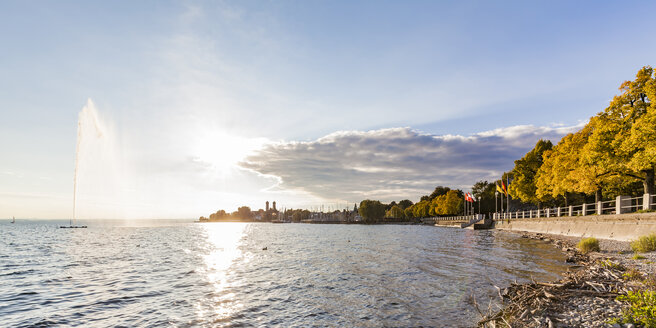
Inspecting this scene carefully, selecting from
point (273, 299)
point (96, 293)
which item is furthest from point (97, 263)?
point (273, 299)

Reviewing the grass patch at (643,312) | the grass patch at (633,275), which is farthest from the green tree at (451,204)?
the grass patch at (643,312)

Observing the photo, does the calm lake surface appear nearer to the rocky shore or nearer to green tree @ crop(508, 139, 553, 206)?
the rocky shore

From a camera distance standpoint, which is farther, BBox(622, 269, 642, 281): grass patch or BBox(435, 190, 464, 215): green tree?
BBox(435, 190, 464, 215): green tree

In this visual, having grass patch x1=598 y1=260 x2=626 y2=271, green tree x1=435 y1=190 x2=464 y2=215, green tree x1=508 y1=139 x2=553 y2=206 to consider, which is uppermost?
green tree x1=508 y1=139 x2=553 y2=206

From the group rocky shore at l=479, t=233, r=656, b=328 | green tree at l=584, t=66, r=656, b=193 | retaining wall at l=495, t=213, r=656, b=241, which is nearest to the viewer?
rocky shore at l=479, t=233, r=656, b=328

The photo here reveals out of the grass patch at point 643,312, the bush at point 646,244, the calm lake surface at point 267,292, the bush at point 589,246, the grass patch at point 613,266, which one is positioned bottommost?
the calm lake surface at point 267,292

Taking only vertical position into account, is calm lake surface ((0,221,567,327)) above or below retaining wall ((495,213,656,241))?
below

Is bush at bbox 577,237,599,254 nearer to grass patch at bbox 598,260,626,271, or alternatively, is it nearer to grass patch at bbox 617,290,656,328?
grass patch at bbox 598,260,626,271

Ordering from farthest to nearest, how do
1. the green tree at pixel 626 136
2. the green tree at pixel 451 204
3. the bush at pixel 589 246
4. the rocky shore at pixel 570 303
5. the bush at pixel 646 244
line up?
the green tree at pixel 451 204 < the green tree at pixel 626 136 < the bush at pixel 589 246 < the bush at pixel 646 244 < the rocky shore at pixel 570 303

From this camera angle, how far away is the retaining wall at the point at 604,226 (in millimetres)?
29744

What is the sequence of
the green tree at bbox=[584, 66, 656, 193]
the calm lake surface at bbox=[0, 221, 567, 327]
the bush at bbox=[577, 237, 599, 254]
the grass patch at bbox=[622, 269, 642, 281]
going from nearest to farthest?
the grass patch at bbox=[622, 269, 642, 281]
the calm lake surface at bbox=[0, 221, 567, 327]
the bush at bbox=[577, 237, 599, 254]
the green tree at bbox=[584, 66, 656, 193]

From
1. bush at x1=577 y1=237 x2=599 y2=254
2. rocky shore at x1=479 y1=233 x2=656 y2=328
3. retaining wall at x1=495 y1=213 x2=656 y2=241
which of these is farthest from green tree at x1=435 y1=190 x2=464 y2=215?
rocky shore at x1=479 y1=233 x2=656 y2=328

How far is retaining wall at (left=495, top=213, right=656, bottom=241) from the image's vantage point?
29.7 meters

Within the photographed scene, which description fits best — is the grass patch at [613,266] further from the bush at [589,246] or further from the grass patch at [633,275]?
the bush at [589,246]
